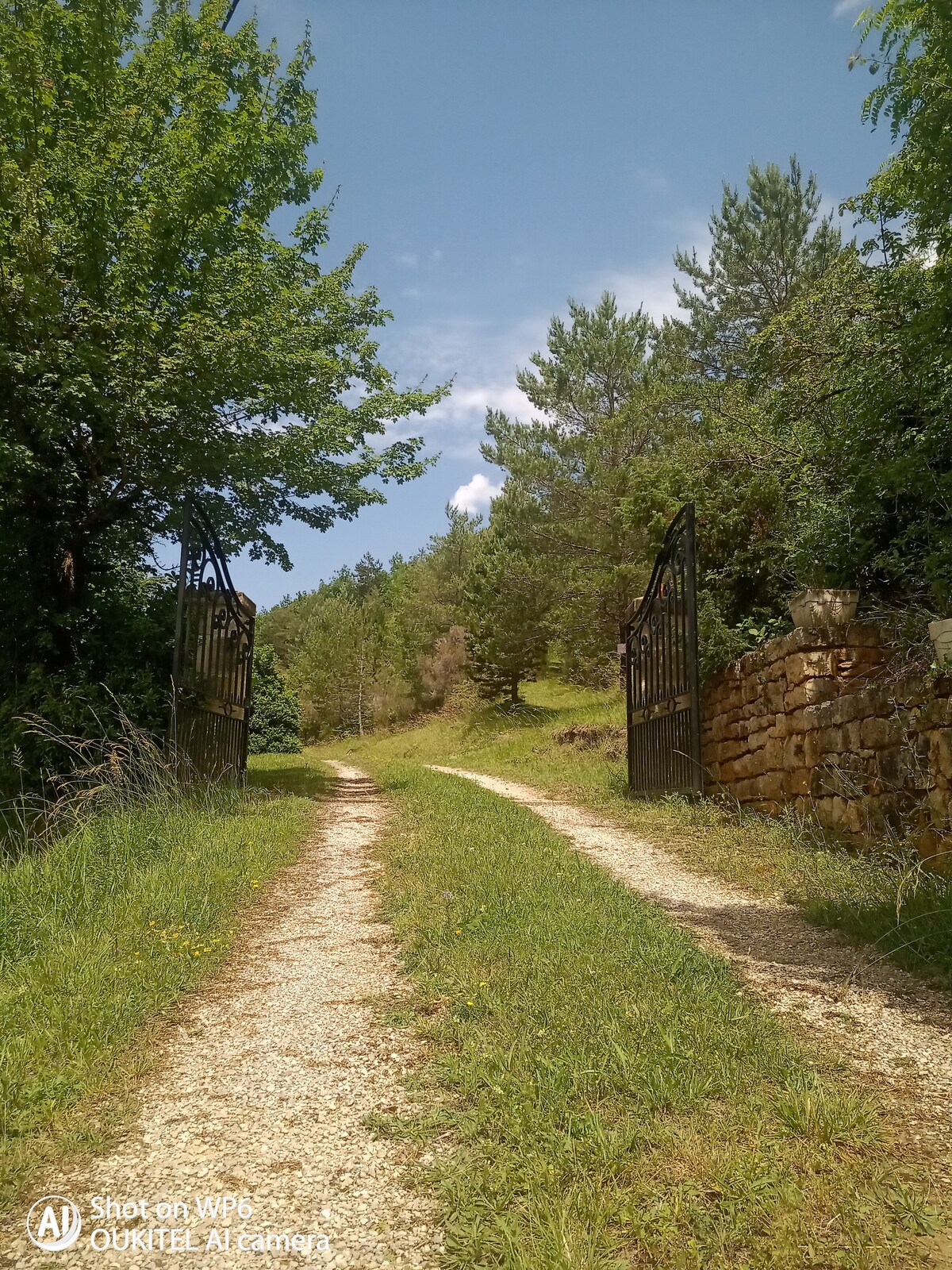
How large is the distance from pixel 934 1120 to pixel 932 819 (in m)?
2.69

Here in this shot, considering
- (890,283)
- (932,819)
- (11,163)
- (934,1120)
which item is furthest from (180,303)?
(934,1120)

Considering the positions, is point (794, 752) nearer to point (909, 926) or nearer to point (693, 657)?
point (693, 657)

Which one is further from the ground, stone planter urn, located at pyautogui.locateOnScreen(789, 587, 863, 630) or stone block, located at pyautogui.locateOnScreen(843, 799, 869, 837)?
stone planter urn, located at pyautogui.locateOnScreen(789, 587, 863, 630)

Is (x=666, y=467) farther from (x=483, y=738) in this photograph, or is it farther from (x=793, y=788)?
(x=483, y=738)

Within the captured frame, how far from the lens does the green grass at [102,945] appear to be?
2.44 m

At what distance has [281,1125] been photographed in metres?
2.40

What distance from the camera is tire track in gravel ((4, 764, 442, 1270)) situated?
189 cm

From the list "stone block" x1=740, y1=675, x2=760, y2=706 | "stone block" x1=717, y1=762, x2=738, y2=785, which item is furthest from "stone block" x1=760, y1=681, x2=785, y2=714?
"stone block" x1=717, y1=762, x2=738, y2=785

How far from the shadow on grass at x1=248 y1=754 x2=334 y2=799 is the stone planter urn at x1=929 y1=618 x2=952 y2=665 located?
7.94m

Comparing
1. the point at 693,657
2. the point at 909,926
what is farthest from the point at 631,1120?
the point at 693,657

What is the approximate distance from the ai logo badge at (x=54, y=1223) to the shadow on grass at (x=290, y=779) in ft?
28.2

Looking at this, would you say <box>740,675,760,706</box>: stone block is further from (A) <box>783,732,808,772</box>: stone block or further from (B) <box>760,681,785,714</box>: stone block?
(A) <box>783,732,808,772</box>: stone block

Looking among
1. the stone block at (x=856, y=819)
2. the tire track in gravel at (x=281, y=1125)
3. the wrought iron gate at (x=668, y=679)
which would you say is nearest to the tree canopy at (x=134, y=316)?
→ the wrought iron gate at (x=668, y=679)

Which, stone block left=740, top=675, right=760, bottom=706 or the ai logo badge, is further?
stone block left=740, top=675, right=760, bottom=706
